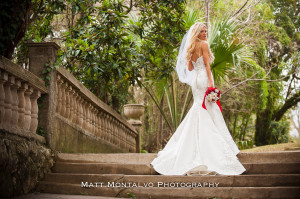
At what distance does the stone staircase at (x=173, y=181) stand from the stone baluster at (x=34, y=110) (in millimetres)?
732

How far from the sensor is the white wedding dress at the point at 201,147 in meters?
4.88

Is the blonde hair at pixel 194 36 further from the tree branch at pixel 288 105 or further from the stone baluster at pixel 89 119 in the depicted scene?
the tree branch at pixel 288 105

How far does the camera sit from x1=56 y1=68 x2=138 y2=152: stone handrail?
6.12 metres

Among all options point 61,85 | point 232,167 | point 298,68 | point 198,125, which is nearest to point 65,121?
point 61,85

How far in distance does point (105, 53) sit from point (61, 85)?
63.2 inches

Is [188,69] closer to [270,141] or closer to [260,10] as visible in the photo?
[260,10]

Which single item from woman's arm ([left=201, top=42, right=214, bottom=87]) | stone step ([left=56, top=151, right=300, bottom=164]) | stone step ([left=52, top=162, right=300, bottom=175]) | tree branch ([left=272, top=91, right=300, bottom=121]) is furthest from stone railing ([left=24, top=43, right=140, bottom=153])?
tree branch ([left=272, top=91, right=300, bottom=121])

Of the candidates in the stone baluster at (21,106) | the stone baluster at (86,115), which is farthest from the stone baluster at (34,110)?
the stone baluster at (86,115)

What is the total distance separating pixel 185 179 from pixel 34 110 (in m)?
2.41

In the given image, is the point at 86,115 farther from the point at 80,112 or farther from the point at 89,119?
the point at 80,112

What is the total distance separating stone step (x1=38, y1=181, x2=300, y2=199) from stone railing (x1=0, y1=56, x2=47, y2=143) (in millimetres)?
872

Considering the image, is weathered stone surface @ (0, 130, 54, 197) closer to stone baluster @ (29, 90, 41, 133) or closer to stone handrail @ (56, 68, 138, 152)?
stone baluster @ (29, 90, 41, 133)

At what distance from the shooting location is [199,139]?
17.1ft

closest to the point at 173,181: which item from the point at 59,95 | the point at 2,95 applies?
the point at 2,95
